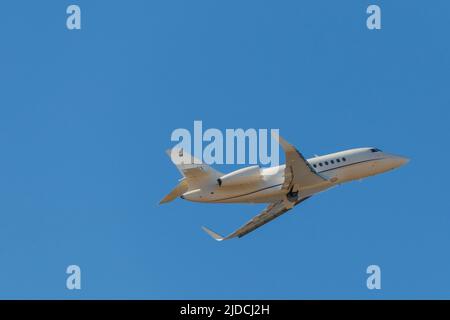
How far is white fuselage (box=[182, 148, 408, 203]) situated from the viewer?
47.3m

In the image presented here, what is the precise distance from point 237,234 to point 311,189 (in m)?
5.76

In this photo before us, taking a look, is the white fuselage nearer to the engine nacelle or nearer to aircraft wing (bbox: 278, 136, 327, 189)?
the engine nacelle

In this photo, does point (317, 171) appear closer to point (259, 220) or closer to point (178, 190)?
point (259, 220)

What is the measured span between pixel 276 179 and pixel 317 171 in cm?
257

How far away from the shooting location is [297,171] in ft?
154

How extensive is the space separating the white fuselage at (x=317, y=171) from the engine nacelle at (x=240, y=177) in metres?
0.12

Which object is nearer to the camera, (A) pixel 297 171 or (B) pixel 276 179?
(A) pixel 297 171

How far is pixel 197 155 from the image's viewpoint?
48031 mm

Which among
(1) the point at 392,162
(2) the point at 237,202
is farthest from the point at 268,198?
(1) the point at 392,162

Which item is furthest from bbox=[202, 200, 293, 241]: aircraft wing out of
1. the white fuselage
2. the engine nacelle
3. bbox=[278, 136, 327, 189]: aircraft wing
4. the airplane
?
the engine nacelle

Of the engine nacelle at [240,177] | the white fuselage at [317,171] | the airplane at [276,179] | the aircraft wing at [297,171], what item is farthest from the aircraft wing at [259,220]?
the engine nacelle at [240,177]

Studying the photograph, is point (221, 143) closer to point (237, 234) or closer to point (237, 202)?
point (237, 202)

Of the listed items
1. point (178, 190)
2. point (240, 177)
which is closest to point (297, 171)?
point (240, 177)

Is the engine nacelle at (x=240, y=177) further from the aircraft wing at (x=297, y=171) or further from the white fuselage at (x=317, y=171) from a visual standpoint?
the aircraft wing at (x=297, y=171)
